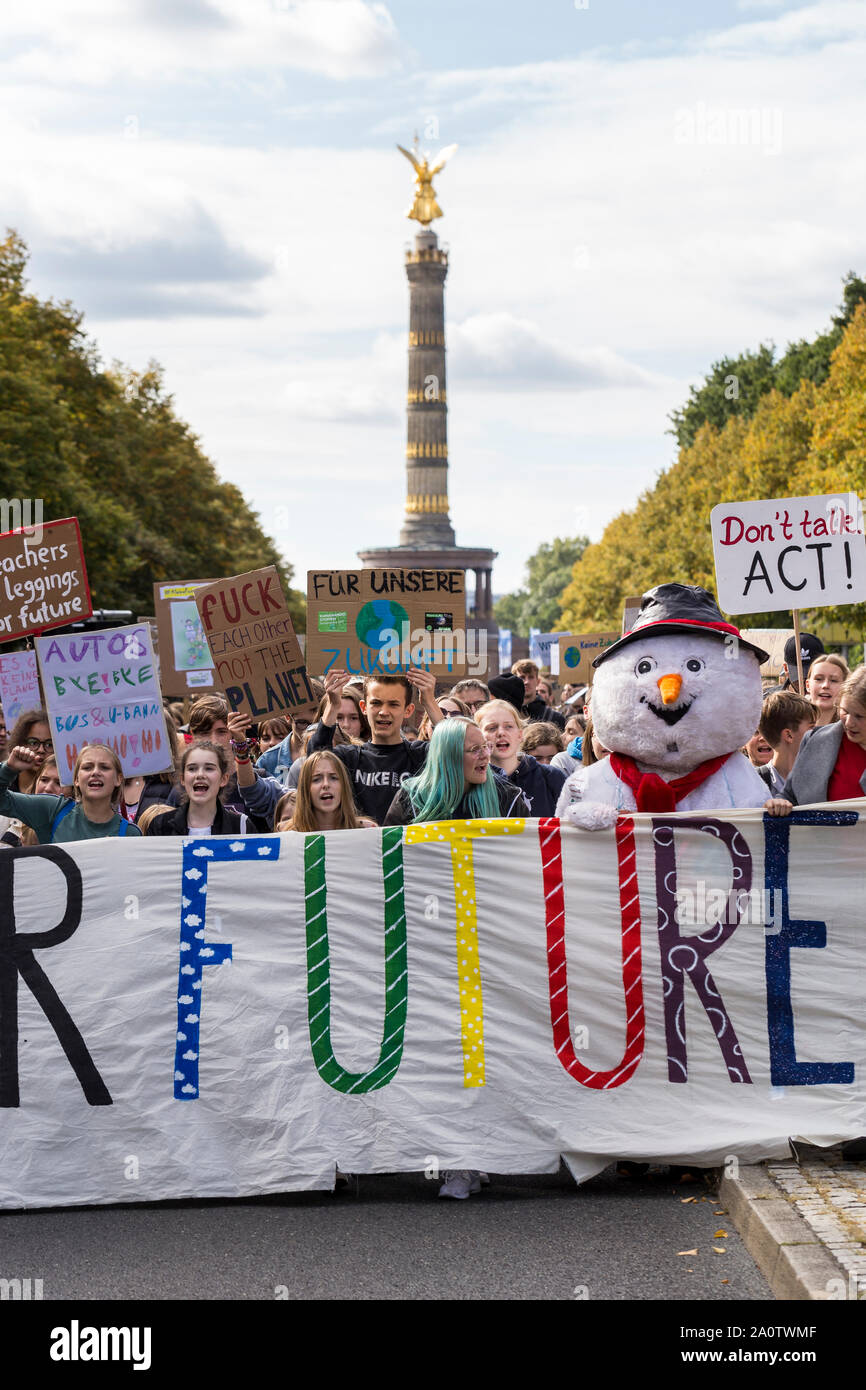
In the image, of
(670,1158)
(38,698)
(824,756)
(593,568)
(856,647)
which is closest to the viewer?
(670,1158)

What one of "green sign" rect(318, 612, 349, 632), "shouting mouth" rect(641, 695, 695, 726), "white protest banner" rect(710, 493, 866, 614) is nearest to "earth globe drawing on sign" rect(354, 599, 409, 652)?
"green sign" rect(318, 612, 349, 632)

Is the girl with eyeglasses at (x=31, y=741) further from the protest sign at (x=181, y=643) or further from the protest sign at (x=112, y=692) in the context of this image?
the protest sign at (x=181, y=643)

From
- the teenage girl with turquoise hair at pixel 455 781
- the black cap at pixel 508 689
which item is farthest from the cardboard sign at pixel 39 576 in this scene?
the teenage girl with turquoise hair at pixel 455 781

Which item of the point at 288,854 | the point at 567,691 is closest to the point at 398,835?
the point at 288,854

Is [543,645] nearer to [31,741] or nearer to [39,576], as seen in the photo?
[39,576]

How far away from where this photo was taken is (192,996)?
6.63 meters

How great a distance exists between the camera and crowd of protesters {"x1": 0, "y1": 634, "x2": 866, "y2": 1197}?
7188 millimetres

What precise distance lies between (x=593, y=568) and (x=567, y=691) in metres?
61.5

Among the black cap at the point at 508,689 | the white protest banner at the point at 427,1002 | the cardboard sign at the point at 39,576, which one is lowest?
the white protest banner at the point at 427,1002

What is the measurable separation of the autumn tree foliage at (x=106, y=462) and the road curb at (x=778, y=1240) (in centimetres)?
3086

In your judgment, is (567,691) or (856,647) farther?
(856,647)

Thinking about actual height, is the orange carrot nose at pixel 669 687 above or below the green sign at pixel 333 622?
below

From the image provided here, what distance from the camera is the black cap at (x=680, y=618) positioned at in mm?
6836

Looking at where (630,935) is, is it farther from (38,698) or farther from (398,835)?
(38,698)
